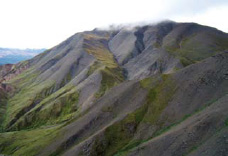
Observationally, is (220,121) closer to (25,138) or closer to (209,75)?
(209,75)

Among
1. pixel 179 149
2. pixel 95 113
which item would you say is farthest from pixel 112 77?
pixel 179 149

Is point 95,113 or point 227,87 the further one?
point 95,113

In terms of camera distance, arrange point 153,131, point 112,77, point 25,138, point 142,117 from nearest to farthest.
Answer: point 153,131, point 142,117, point 25,138, point 112,77

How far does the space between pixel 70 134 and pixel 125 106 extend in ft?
77.9

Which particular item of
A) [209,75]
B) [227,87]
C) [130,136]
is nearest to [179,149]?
[130,136]

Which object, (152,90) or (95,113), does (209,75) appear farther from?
(95,113)

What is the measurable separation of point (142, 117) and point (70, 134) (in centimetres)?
2894

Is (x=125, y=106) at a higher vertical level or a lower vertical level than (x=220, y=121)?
lower

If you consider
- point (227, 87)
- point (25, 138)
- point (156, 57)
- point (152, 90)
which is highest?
point (227, 87)

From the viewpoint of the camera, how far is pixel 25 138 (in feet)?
365

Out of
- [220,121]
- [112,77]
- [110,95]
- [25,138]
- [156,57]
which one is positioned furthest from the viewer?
[156,57]

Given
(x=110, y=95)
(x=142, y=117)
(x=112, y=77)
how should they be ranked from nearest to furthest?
(x=142, y=117)
(x=110, y=95)
(x=112, y=77)

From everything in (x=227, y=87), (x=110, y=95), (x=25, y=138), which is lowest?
(x=25, y=138)

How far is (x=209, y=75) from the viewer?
250ft
